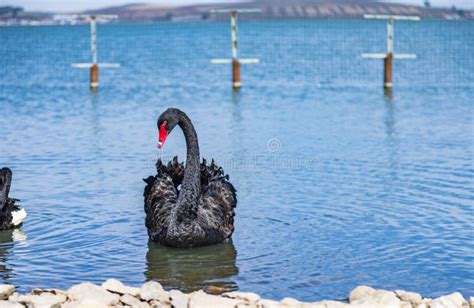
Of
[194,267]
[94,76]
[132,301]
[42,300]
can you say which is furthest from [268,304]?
[94,76]

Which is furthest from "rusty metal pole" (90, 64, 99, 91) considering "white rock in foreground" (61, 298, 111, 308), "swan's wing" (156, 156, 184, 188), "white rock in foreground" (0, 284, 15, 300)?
"white rock in foreground" (61, 298, 111, 308)

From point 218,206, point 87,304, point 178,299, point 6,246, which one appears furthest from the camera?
point 218,206

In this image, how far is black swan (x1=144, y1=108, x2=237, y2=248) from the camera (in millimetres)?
10281

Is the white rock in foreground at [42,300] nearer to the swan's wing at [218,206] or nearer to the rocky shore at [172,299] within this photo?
the rocky shore at [172,299]

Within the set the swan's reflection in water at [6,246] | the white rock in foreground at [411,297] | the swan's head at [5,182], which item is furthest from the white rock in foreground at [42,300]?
the swan's head at [5,182]

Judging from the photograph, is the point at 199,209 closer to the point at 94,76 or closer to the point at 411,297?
the point at 411,297

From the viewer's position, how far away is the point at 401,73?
40.8 metres

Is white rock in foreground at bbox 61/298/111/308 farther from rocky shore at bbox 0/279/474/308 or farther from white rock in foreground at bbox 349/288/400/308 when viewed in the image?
white rock in foreground at bbox 349/288/400/308

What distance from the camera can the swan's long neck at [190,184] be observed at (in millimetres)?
10297

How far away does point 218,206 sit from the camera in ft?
35.0

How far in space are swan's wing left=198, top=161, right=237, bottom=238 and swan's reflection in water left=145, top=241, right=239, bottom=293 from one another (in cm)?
18

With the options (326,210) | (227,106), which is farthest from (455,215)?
(227,106)

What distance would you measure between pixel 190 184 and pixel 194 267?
0.94 metres

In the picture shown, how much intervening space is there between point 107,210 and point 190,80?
1033 inches
